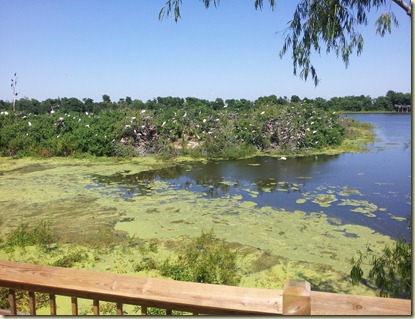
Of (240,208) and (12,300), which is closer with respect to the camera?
(12,300)

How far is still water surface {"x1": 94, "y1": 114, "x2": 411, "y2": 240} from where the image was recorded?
18.2 ft

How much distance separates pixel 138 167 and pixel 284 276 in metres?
6.35

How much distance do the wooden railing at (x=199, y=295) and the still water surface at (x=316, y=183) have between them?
12.0 feet

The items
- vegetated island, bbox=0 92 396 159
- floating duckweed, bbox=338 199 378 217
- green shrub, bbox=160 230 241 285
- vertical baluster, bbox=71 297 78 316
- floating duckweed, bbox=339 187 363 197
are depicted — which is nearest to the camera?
vertical baluster, bbox=71 297 78 316

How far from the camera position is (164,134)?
11594 mm

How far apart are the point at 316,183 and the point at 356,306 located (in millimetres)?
6575

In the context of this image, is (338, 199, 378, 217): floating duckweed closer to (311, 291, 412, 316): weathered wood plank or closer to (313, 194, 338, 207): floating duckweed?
(313, 194, 338, 207): floating duckweed

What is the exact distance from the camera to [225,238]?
4.70 meters

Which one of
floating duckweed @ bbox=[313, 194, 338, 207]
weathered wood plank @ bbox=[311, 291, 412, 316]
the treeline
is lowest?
floating duckweed @ bbox=[313, 194, 338, 207]

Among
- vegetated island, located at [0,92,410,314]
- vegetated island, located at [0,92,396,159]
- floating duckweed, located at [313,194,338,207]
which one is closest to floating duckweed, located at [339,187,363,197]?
floating duckweed, located at [313,194,338,207]

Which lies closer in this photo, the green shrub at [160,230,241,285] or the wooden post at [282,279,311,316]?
the wooden post at [282,279,311,316]

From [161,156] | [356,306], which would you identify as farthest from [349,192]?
[356,306]

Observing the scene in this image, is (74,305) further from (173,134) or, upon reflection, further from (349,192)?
(173,134)

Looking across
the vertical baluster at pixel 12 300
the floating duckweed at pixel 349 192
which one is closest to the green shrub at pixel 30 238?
the vertical baluster at pixel 12 300
